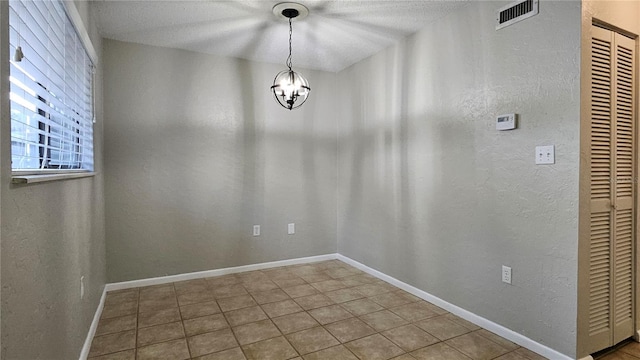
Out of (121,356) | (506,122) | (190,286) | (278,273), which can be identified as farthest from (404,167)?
(121,356)

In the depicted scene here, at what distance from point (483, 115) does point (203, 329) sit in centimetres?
252

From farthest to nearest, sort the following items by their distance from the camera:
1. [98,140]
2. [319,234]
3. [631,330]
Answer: [319,234], [98,140], [631,330]

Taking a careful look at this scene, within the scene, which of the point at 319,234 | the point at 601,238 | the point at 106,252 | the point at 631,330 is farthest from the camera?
the point at 319,234

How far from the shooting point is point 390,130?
3311 mm

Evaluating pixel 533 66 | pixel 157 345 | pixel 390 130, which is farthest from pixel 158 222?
pixel 533 66

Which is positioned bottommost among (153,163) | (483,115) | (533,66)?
(153,163)

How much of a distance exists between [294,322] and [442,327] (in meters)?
1.08

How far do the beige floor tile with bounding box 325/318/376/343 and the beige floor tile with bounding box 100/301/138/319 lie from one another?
1.61 m

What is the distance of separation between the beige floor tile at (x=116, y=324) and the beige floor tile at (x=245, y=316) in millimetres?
678

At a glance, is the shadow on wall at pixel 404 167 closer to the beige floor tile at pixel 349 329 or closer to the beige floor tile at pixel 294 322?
the beige floor tile at pixel 349 329

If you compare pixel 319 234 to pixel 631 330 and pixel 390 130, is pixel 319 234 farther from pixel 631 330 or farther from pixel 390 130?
pixel 631 330

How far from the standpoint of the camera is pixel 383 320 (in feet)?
8.28

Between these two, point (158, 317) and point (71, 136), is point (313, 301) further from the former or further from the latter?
point (71, 136)

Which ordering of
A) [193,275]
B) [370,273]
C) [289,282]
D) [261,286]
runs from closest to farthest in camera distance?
1. [261,286]
2. [289,282]
3. [193,275]
4. [370,273]
